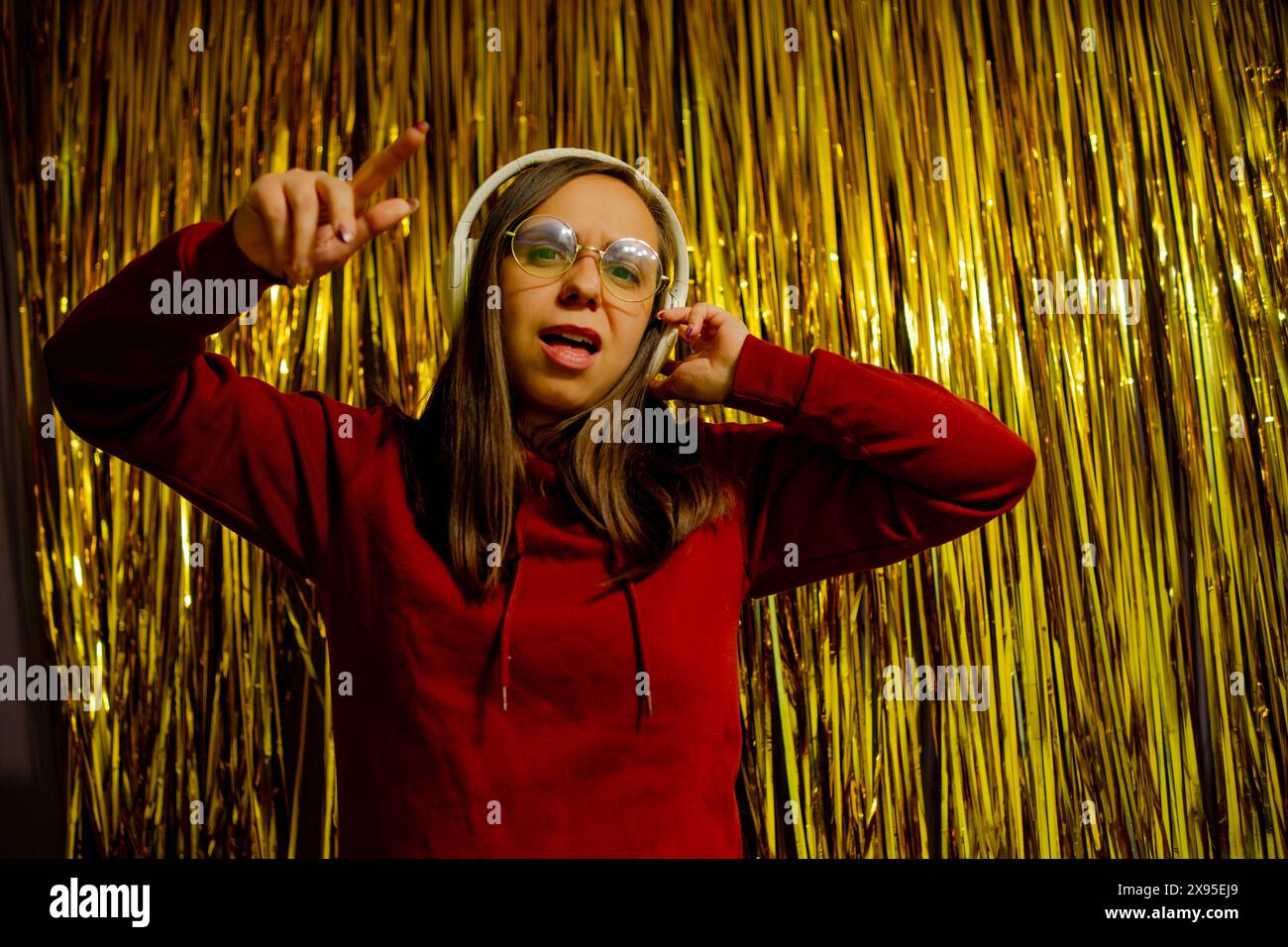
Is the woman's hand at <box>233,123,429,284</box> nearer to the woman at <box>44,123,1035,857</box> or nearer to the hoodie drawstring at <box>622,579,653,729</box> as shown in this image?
the woman at <box>44,123,1035,857</box>

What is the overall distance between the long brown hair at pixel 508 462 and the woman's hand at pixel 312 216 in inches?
7.9

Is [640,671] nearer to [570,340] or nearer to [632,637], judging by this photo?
[632,637]

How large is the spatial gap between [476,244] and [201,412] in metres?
0.29

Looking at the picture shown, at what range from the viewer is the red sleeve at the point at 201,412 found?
2.42 feet

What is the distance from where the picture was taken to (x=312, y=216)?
696 mm

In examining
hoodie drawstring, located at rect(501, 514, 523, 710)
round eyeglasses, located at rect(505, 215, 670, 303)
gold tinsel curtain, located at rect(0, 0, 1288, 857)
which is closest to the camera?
hoodie drawstring, located at rect(501, 514, 523, 710)

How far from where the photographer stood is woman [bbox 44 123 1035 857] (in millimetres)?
773

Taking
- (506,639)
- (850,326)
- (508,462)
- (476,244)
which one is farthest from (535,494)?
(850,326)

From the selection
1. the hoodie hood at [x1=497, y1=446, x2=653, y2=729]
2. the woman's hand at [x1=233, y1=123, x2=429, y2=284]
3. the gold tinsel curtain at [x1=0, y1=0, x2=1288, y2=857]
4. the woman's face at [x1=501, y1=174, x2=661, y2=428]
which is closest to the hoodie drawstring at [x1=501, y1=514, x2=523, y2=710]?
the hoodie hood at [x1=497, y1=446, x2=653, y2=729]

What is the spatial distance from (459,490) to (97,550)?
715 millimetres

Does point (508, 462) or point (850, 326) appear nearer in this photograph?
point (508, 462)

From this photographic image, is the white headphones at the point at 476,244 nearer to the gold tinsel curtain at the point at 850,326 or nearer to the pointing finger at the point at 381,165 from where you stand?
the pointing finger at the point at 381,165

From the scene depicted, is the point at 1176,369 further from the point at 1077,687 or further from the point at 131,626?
the point at 131,626

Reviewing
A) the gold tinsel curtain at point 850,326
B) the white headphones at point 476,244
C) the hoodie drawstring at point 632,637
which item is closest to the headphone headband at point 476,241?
the white headphones at point 476,244
